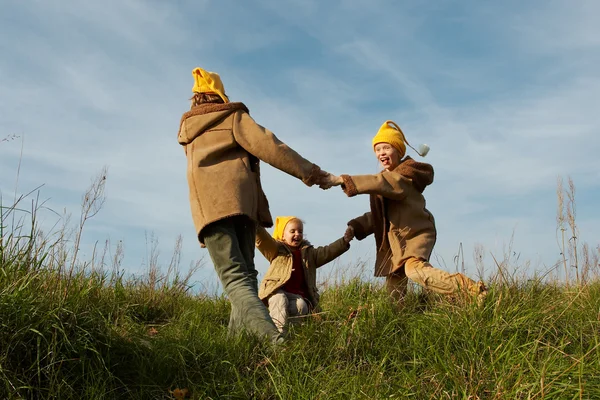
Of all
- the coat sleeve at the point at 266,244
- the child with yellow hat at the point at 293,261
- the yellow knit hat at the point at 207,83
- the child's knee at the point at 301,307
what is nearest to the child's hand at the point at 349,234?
the child with yellow hat at the point at 293,261

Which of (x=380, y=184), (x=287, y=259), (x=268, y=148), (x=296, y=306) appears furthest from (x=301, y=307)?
(x=268, y=148)

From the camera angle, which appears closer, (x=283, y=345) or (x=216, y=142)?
(x=283, y=345)

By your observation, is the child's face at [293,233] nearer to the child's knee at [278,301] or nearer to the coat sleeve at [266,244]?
the coat sleeve at [266,244]

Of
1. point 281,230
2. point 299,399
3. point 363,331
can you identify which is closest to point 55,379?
point 299,399

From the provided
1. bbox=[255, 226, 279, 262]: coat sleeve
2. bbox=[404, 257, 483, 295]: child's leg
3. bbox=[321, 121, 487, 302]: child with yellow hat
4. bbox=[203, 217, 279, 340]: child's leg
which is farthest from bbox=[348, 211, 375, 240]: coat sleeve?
bbox=[203, 217, 279, 340]: child's leg

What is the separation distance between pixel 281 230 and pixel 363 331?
1981 mm

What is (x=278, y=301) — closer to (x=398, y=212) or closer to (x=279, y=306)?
(x=279, y=306)

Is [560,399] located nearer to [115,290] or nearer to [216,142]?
[216,142]

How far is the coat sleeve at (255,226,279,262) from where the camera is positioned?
5.39m

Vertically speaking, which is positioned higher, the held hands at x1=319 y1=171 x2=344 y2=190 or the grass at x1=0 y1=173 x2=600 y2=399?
the held hands at x1=319 y1=171 x2=344 y2=190

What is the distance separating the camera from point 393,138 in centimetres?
529

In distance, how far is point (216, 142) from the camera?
177 inches

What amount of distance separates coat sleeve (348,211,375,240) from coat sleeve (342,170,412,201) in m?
0.45

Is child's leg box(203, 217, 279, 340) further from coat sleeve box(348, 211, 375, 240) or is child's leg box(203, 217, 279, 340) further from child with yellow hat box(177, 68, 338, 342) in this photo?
coat sleeve box(348, 211, 375, 240)
